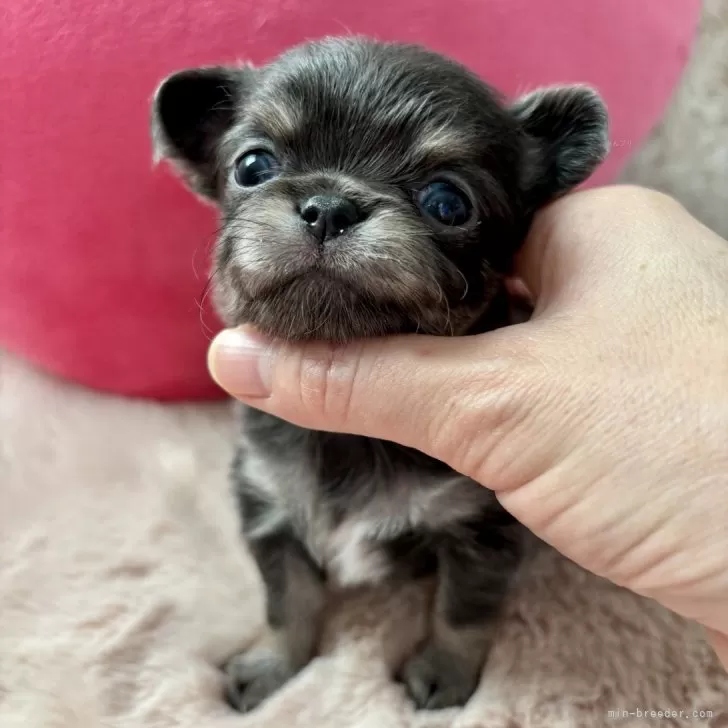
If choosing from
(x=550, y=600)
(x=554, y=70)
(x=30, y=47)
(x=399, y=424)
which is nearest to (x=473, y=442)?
(x=399, y=424)

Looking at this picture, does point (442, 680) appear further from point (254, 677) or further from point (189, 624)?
point (189, 624)

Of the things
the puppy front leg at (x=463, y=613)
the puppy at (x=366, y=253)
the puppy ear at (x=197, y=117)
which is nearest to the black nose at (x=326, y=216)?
the puppy at (x=366, y=253)

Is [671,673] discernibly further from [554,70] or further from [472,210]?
[554,70]

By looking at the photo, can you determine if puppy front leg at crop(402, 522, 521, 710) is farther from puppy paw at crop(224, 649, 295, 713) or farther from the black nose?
the black nose

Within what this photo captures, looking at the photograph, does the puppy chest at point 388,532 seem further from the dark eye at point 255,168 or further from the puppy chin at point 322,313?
the dark eye at point 255,168

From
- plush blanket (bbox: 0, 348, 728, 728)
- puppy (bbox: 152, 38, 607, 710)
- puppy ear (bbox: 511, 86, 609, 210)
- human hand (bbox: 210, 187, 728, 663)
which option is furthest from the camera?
plush blanket (bbox: 0, 348, 728, 728)

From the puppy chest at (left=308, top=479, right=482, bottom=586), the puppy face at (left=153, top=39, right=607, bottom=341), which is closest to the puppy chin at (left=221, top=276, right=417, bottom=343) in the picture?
the puppy face at (left=153, top=39, right=607, bottom=341)
